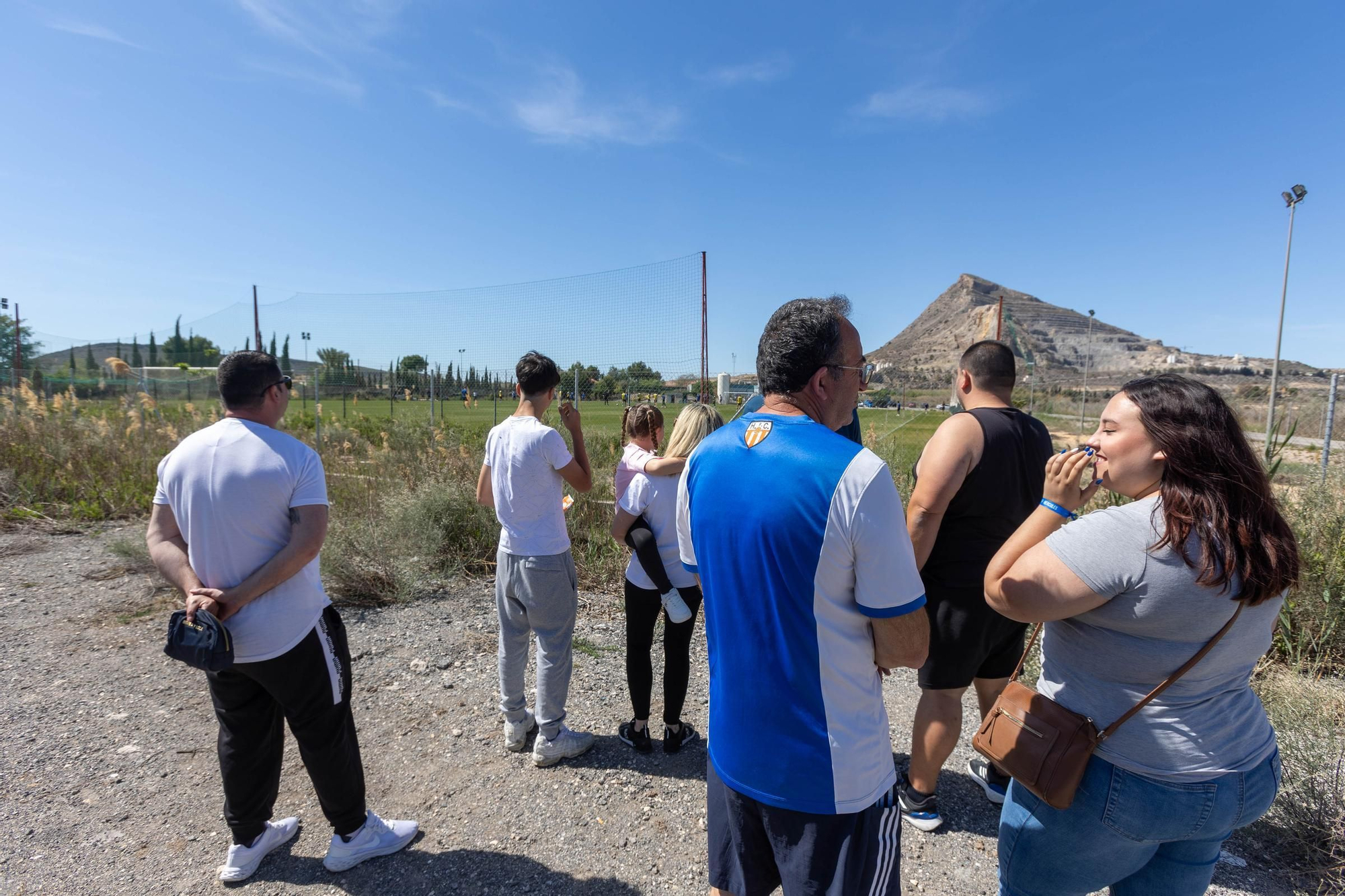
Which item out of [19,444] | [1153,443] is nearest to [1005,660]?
[1153,443]

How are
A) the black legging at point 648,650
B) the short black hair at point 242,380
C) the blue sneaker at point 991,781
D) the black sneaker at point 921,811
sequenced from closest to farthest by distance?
the short black hair at point 242,380, the black sneaker at point 921,811, the blue sneaker at point 991,781, the black legging at point 648,650

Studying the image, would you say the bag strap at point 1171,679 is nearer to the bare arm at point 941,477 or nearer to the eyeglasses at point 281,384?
the bare arm at point 941,477

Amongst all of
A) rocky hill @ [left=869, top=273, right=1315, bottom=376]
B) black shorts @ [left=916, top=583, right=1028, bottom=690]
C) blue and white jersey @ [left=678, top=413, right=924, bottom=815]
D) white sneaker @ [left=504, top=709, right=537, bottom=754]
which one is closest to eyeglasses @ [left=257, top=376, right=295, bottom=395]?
blue and white jersey @ [left=678, top=413, right=924, bottom=815]

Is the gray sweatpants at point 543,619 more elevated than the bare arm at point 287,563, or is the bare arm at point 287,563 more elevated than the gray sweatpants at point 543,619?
the bare arm at point 287,563

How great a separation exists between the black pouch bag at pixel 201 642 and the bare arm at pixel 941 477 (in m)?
2.62

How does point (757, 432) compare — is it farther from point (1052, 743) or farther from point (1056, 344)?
point (1056, 344)

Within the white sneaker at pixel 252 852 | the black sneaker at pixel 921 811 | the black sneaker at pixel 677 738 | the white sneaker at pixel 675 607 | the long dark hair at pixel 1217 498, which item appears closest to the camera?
the long dark hair at pixel 1217 498

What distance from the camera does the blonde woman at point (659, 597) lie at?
3.13 m

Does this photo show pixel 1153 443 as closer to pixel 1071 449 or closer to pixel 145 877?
pixel 1071 449

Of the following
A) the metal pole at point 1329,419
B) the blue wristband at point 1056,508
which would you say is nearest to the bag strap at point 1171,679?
the blue wristband at point 1056,508

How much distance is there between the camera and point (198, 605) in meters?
2.19

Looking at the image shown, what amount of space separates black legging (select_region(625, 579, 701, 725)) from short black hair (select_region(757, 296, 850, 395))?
1.85 meters

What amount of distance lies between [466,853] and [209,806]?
1.38 metres

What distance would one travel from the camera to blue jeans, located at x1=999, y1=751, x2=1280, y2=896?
1.51 meters
